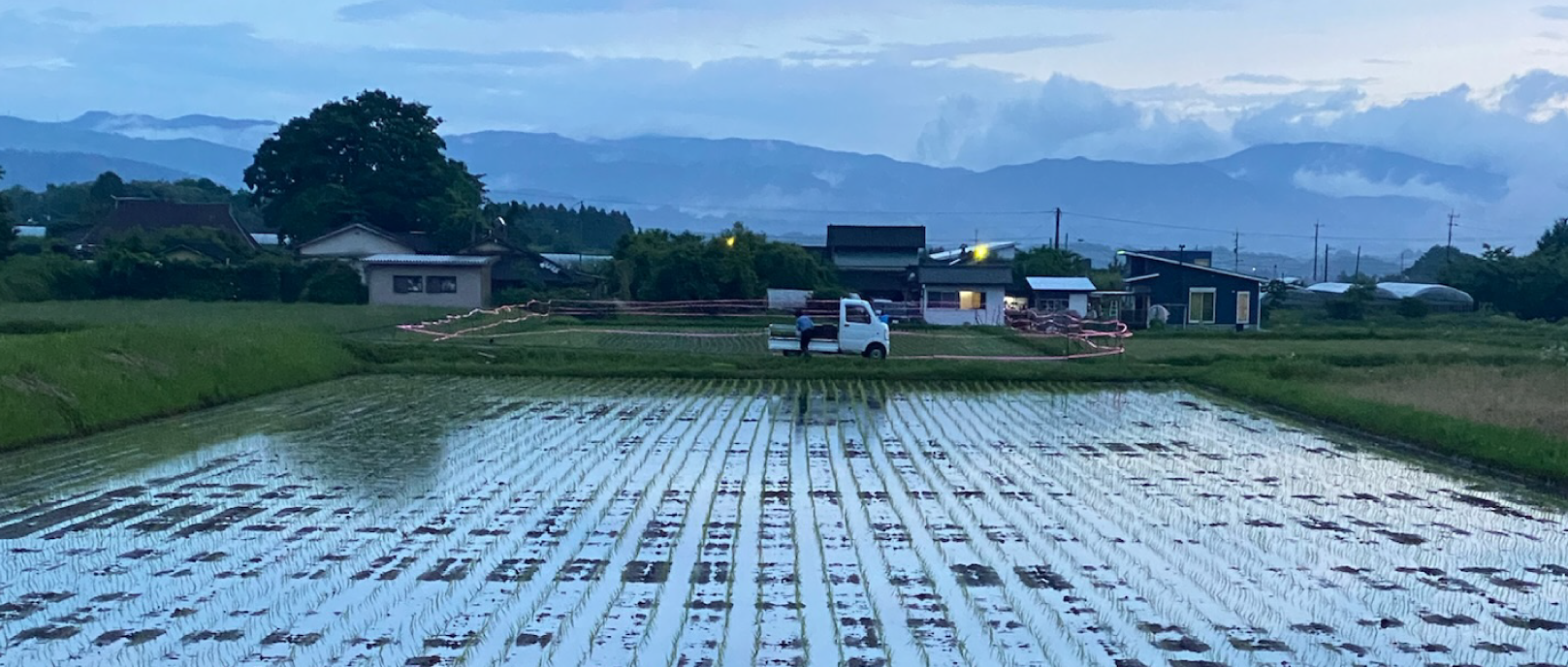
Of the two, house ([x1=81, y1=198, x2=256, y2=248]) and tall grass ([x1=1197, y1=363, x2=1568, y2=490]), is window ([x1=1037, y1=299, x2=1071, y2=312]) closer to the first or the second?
Answer: tall grass ([x1=1197, y1=363, x2=1568, y2=490])

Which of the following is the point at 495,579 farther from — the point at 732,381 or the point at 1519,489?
the point at 732,381

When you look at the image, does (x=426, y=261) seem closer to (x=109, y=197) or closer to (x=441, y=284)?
(x=441, y=284)

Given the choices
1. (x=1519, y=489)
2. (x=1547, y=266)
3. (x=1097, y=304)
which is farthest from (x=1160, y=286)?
(x=1519, y=489)

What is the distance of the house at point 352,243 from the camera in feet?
132

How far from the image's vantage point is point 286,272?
3350 centimetres

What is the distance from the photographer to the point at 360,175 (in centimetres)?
4534

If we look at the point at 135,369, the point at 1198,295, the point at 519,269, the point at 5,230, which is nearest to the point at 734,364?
the point at 135,369

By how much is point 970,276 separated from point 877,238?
9.80m

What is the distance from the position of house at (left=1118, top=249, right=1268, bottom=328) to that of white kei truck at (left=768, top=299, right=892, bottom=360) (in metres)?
18.0

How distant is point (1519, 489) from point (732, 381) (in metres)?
10.5

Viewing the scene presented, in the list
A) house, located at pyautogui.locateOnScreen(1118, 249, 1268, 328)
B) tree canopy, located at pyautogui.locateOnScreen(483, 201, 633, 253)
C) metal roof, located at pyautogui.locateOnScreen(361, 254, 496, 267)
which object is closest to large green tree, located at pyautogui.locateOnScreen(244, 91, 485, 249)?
metal roof, located at pyautogui.locateOnScreen(361, 254, 496, 267)

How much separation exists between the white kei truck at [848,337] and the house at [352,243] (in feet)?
76.0

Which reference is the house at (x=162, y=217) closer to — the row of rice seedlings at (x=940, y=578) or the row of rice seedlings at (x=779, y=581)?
the row of rice seedlings at (x=779, y=581)

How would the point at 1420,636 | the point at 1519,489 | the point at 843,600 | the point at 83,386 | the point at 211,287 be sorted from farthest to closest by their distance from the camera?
the point at 211,287, the point at 83,386, the point at 1519,489, the point at 843,600, the point at 1420,636
